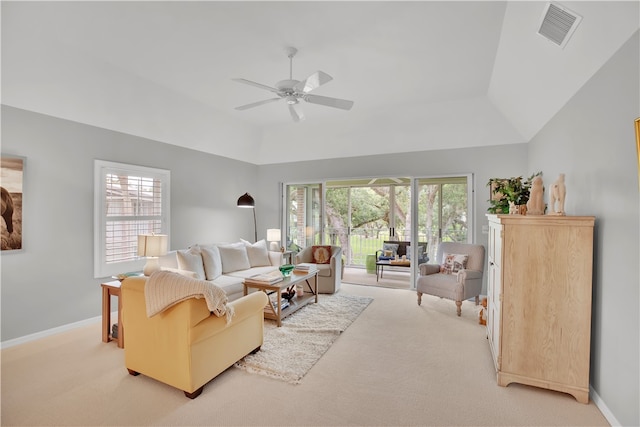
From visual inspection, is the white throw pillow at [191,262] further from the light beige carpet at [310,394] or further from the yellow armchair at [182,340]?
the yellow armchair at [182,340]

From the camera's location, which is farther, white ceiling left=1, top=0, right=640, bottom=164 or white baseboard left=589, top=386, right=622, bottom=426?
white ceiling left=1, top=0, right=640, bottom=164

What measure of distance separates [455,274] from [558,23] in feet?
11.1

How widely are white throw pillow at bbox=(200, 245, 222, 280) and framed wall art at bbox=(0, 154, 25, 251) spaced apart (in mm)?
1967

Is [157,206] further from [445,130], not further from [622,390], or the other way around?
[622,390]

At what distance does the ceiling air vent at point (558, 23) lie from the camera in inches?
84.8

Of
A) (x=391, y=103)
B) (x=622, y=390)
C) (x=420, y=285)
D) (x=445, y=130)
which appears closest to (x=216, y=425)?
(x=622, y=390)

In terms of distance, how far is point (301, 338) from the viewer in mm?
3430

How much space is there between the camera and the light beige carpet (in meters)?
2.12

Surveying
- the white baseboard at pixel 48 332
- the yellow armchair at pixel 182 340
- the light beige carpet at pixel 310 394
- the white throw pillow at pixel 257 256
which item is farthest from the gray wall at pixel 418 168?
the yellow armchair at pixel 182 340

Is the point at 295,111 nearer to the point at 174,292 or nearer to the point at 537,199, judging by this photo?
the point at 174,292

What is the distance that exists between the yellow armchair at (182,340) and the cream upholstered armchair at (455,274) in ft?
9.51

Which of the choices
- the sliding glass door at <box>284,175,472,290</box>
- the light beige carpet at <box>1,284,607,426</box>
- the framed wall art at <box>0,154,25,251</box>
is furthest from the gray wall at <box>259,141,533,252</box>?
the framed wall art at <box>0,154,25,251</box>

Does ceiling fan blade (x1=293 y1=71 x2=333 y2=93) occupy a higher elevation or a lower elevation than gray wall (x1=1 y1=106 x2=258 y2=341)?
higher

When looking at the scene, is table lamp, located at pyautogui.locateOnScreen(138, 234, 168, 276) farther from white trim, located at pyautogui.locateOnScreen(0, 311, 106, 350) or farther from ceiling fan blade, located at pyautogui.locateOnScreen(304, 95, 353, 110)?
ceiling fan blade, located at pyautogui.locateOnScreen(304, 95, 353, 110)
